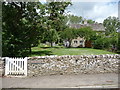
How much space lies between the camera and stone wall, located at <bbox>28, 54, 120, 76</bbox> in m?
7.19

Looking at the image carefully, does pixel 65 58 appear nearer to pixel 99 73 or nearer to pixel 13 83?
pixel 99 73

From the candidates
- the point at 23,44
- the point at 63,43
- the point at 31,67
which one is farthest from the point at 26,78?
the point at 63,43

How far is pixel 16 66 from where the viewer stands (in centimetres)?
698

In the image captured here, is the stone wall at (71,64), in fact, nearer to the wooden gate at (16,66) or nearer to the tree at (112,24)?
the wooden gate at (16,66)

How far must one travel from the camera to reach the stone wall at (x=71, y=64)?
7188 millimetres

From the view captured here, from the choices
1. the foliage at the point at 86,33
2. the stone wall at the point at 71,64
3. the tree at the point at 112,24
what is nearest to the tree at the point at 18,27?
the stone wall at the point at 71,64

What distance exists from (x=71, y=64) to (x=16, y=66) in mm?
3086

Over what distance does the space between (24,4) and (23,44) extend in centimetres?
376

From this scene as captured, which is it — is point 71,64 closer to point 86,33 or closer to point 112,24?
point 86,33

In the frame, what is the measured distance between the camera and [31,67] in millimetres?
7133

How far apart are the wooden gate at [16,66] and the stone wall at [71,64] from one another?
1.03 feet

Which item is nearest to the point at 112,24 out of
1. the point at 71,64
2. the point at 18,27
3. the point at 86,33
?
the point at 86,33

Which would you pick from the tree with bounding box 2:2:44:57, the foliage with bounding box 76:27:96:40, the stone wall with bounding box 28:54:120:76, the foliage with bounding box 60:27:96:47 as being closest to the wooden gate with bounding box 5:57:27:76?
the stone wall with bounding box 28:54:120:76

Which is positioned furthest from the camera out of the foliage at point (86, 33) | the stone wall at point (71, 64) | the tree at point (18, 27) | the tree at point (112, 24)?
the tree at point (112, 24)
